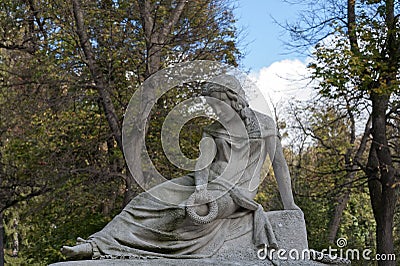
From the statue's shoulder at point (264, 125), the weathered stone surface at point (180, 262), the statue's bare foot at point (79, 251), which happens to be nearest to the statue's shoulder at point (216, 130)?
the statue's shoulder at point (264, 125)

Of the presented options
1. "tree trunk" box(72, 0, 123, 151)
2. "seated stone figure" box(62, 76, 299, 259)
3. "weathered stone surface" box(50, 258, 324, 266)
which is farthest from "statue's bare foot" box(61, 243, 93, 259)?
"tree trunk" box(72, 0, 123, 151)

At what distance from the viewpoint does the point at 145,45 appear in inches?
508

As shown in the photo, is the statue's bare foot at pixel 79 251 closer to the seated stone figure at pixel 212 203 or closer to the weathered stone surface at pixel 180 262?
the seated stone figure at pixel 212 203

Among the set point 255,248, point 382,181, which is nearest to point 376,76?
point 382,181

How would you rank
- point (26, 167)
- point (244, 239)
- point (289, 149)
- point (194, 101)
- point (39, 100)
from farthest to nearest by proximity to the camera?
point (289, 149), point (26, 167), point (39, 100), point (194, 101), point (244, 239)

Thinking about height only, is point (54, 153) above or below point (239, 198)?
above

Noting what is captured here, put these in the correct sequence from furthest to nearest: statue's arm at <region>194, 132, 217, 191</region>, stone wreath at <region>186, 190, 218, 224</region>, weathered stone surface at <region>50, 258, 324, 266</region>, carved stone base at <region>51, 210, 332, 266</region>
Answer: statue's arm at <region>194, 132, 217, 191</region>, stone wreath at <region>186, 190, 218, 224</region>, carved stone base at <region>51, 210, 332, 266</region>, weathered stone surface at <region>50, 258, 324, 266</region>

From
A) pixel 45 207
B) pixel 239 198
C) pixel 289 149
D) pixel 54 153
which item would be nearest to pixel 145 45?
pixel 54 153

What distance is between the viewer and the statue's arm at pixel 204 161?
5.89 m

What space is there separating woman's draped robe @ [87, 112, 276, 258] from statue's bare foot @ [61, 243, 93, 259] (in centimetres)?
7

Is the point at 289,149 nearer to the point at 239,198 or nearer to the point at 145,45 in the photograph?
the point at 145,45

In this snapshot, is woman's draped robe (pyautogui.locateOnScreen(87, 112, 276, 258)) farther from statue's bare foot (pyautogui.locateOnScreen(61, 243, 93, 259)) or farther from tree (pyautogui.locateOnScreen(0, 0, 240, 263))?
tree (pyautogui.locateOnScreen(0, 0, 240, 263))

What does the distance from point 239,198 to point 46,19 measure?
869 centimetres

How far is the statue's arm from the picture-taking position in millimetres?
5887
